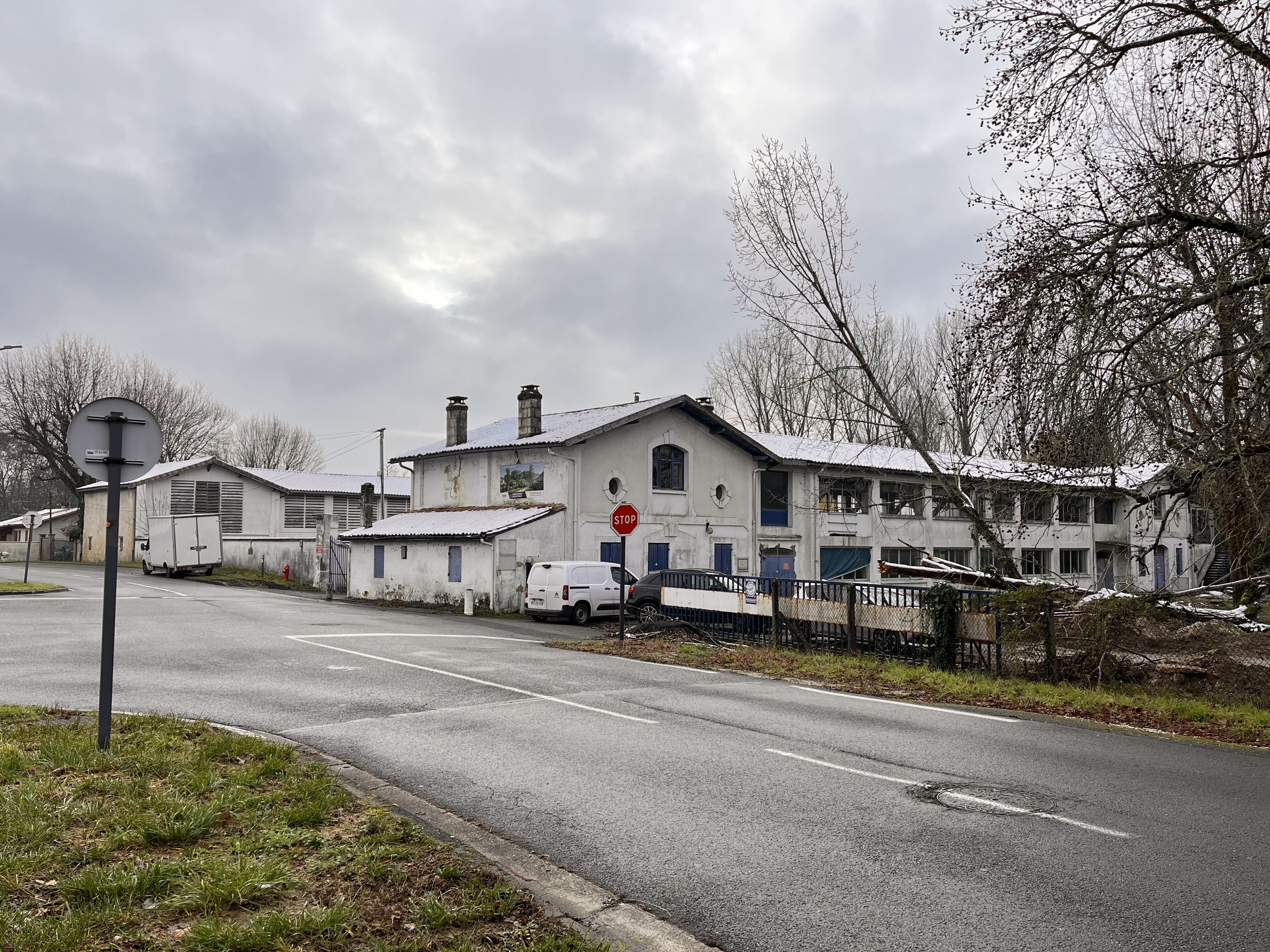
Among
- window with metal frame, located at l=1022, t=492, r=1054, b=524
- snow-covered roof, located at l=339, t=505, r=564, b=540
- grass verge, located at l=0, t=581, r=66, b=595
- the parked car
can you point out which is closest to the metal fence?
the parked car

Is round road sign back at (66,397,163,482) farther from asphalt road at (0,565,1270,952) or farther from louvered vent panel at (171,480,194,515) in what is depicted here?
Result: louvered vent panel at (171,480,194,515)

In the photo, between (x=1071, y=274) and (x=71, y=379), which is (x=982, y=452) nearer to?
(x=1071, y=274)

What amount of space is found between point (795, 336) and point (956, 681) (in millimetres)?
8110

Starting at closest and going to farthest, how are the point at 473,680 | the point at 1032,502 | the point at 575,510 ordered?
1. the point at 473,680
2. the point at 1032,502
3. the point at 575,510

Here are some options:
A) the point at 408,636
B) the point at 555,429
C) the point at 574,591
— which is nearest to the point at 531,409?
the point at 555,429

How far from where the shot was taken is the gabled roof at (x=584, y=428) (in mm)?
30594

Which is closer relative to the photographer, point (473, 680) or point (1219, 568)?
point (473, 680)

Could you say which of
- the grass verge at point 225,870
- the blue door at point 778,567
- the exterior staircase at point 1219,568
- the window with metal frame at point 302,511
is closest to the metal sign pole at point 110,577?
the grass verge at point 225,870

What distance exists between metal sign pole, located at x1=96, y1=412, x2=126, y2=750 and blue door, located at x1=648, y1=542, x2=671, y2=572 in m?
24.8

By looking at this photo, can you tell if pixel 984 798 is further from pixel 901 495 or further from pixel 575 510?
pixel 901 495

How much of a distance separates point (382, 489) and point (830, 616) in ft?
120

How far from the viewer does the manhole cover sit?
667 cm

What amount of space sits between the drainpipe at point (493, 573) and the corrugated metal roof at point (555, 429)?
147 inches

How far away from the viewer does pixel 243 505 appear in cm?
5394
